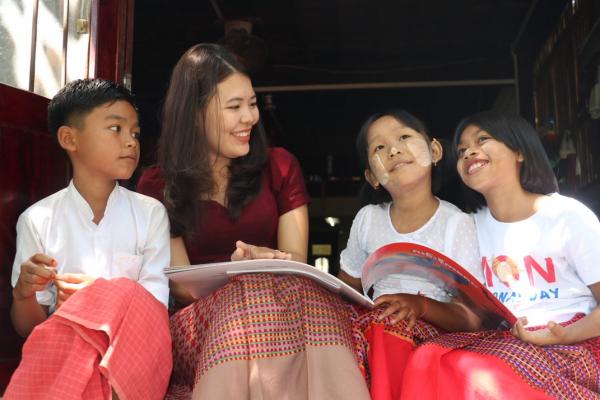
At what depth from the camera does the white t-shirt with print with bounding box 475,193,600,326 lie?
70.7 inches

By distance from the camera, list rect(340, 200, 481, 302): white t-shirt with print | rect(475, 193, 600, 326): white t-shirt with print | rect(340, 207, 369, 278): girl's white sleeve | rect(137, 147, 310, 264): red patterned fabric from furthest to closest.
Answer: rect(340, 207, 369, 278): girl's white sleeve → rect(137, 147, 310, 264): red patterned fabric → rect(340, 200, 481, 302): white t-shirt with print → rect(475, 193, 600, 326): white t-shirt with print

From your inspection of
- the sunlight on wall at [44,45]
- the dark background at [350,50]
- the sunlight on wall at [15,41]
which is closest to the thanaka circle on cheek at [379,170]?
the sunlight on wall at [44,45]

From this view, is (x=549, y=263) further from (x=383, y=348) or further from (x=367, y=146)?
(x=367, y=146)

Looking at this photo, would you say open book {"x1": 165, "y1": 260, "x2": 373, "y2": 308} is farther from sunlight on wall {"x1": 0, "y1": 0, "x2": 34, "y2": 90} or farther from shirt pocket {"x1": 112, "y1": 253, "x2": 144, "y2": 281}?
sunlight on wall {"x1": 0, "y1": 0, "x2": 34, "y2": 90}

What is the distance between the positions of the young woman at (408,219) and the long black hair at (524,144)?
0.70 ft

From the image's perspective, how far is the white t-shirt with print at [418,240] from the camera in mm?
2018

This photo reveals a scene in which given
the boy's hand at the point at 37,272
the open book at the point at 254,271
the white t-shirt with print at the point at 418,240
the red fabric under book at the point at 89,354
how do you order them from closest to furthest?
the red fabric under book at the point at 89,354 → the open book at the point at 254,271 → the boy's hand at the point at 37,272 → the white t-shirt with print at the point at 418,240

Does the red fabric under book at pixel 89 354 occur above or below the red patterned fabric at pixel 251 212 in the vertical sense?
below

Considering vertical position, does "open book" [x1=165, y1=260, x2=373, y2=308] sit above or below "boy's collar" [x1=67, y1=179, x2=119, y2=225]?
below

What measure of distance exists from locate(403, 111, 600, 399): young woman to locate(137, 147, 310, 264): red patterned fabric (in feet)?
1.93

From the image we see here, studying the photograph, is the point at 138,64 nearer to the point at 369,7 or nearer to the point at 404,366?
the point at 369,7

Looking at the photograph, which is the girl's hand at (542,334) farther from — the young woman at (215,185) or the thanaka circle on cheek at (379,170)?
the thanaka circle on cheek at (379,170)

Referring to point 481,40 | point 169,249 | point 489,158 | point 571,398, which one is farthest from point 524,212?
point 481,40

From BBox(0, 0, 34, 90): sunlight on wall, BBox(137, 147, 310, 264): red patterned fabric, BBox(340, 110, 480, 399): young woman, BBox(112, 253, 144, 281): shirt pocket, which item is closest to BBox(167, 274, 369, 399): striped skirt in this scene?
BBox(340, 110, 480, 399): young woman
